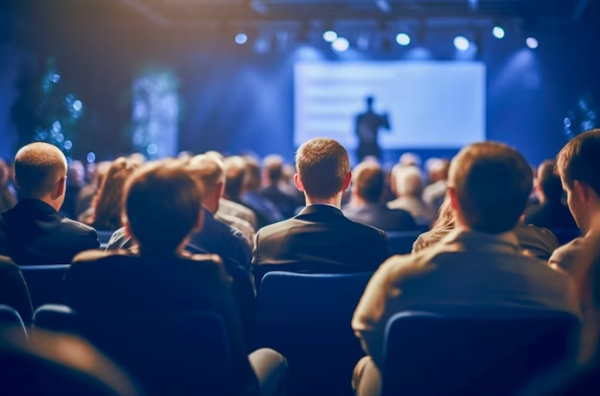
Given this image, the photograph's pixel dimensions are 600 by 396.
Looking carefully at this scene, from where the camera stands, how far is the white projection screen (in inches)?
581

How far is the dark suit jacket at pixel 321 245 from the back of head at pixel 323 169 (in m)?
0.26

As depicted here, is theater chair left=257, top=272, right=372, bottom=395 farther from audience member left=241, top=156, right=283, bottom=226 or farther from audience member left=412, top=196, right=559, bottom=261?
audience member left=241, top=156, right=283, bottom=226

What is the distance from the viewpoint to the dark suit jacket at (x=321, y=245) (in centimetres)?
302

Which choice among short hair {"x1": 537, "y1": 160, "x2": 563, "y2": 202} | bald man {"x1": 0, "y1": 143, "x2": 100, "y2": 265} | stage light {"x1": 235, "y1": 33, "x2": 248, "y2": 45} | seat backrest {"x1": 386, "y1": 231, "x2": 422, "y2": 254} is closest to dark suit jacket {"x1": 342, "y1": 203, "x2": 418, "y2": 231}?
seat backrest {"x1": 386, "y1": 231, "x2": 422, "y2": 254}

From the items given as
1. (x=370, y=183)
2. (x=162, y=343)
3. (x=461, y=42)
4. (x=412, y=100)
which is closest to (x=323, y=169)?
(x=162, y=343)

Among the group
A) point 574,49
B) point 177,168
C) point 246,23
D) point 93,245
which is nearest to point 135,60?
point 246,23

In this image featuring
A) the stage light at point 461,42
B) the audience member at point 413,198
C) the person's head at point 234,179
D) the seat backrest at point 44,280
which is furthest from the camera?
the stage light at point 461,42

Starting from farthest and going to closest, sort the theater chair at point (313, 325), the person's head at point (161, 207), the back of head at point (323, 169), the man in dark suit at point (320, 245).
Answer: the back of head at point (323, 169), the man in dark suit at point (320, 245), the theater chair at point (313, 325), the person's head at point (161, 207)

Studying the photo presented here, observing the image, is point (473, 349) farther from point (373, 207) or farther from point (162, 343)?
point (373, 207)

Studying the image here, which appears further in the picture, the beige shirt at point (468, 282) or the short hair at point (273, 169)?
the short hair at point (273, 169)

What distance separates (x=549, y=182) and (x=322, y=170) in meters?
2.14

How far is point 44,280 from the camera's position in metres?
2.84

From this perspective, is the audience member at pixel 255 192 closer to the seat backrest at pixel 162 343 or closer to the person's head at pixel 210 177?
the person's head at pixel 210 177

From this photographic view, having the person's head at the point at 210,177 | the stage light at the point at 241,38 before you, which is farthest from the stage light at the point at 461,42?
the person's head at the point at 210,177
